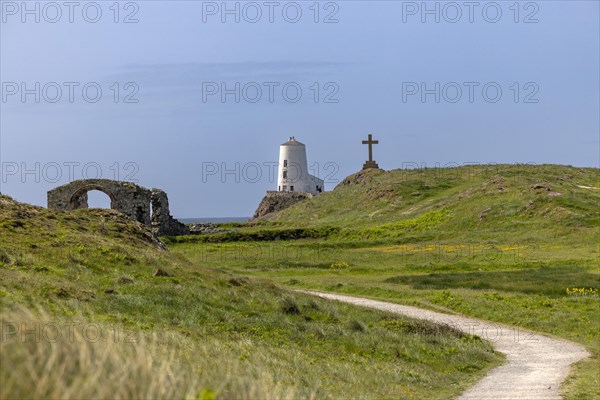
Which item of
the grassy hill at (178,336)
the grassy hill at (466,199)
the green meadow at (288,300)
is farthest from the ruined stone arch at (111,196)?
the grassy hill at (178,336)

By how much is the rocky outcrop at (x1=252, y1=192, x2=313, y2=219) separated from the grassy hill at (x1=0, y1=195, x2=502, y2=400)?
289ft

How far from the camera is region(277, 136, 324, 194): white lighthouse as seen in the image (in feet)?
466

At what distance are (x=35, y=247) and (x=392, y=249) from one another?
3717cm

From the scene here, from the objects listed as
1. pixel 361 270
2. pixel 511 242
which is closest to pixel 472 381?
pixel 361 270

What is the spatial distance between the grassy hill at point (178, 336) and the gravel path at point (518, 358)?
618 millimetres

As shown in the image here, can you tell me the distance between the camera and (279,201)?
130125 mm

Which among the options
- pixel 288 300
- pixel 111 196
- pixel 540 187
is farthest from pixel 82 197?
pixel 288 300

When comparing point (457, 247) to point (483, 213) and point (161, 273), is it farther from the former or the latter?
point (161, 273)

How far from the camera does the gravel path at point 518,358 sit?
19.0m

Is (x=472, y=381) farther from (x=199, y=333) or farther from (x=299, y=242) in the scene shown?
(x=299, y=242)

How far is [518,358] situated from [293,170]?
11824 centimetres

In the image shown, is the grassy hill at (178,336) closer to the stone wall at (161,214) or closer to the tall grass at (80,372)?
the tall grass at (80,372)

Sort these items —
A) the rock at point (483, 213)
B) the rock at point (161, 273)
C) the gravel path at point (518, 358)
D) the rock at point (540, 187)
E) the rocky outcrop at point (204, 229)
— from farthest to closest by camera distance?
the rocky outcrop at point (204, 229) < the rock at point (540, 187) < the rock at point (483, 213) < the rock at point (161, 273) < the gravel path at point (518, 358)

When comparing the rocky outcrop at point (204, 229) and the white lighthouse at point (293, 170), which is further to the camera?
the white lighthouse at point (293, 170)
